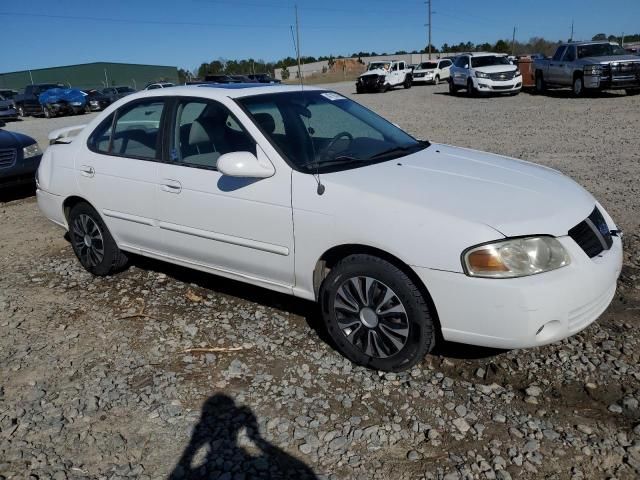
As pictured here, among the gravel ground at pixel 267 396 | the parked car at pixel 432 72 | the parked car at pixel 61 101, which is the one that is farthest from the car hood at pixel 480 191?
the parked car at pixel 432 72

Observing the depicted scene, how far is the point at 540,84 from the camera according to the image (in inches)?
883

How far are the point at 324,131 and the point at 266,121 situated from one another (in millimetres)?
454

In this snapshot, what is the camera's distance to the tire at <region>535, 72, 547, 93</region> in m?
22.2

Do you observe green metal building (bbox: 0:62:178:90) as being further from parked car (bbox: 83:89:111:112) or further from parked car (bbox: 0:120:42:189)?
parked car (bbox: 0:120:42:189)

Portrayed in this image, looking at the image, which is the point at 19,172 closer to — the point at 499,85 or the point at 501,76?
the point at 499,85

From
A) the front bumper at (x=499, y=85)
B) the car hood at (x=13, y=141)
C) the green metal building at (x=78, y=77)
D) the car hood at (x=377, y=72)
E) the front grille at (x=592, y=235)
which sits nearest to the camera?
the front grille at (x=592, y=235)

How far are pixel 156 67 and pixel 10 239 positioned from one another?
60.0 meters

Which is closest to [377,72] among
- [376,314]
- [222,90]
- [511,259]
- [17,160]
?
[17,160]

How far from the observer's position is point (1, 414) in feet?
10.2

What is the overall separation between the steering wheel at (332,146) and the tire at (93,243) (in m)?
2.18

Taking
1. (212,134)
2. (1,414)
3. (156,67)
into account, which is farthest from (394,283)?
(156,67)

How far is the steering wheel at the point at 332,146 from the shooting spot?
12.0 feet

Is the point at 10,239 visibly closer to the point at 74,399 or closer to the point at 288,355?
the point at 74,399

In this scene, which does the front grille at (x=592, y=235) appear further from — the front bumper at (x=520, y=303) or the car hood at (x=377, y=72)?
the car hood at (x=377, y=72)
